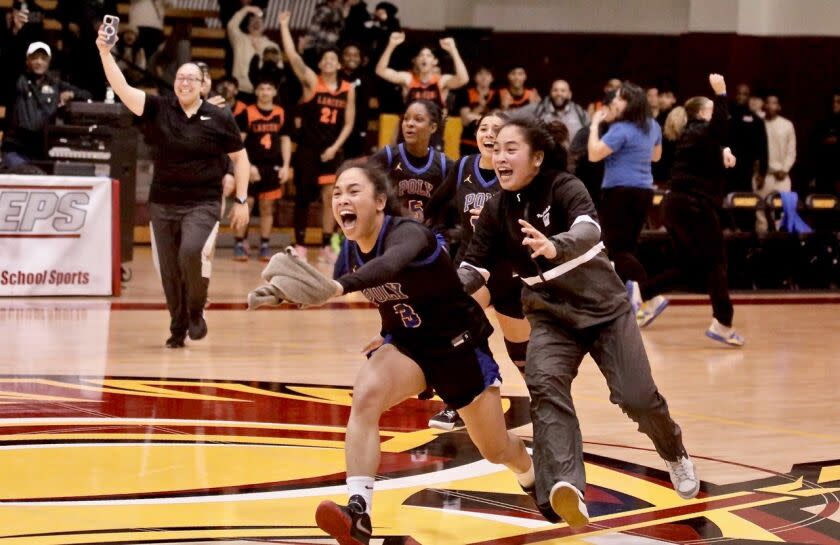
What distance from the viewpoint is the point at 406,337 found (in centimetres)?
531

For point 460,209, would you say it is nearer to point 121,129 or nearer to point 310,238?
point 121,129

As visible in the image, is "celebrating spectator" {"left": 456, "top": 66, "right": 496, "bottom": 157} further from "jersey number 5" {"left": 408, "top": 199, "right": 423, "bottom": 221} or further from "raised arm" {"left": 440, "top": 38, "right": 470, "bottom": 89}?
"jersey number 5" {"left": 408, "top": 199, "right": 423, "bottom": 221}

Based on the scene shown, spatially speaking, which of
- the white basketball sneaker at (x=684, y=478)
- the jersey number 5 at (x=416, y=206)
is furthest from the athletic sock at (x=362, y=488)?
the jersey number 5 at (x=416, y=206)

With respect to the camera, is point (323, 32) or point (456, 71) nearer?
point (456, 71)

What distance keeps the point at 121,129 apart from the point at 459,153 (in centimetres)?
593

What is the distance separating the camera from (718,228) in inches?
434

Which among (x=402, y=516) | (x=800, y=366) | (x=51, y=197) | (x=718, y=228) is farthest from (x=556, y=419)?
(x=51, y=197)

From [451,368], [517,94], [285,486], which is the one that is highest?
[517,94]

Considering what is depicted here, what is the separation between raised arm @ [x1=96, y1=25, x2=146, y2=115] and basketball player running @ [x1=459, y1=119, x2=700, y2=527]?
13.9ft

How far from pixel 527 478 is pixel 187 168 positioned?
16.0ft

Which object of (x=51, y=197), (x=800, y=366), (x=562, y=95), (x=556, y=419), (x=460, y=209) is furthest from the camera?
(x=562, y=95)

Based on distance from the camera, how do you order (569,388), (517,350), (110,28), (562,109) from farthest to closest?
(562,109) → (110,28) → (517,350) → (569,388)

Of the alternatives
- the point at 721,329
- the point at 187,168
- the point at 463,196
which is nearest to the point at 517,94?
the point at 721,329

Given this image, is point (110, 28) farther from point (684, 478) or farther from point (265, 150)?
point (265, 150)
